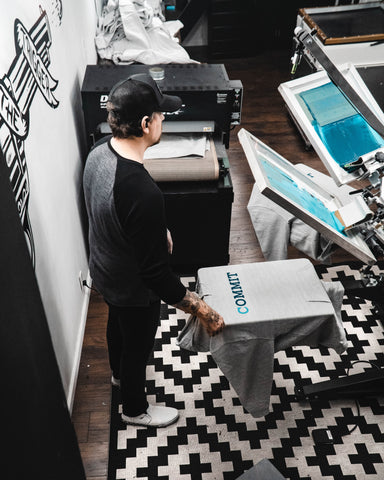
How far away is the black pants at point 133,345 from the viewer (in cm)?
200

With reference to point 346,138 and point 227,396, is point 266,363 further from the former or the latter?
point 346,138

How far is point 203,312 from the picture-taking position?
1.92 m

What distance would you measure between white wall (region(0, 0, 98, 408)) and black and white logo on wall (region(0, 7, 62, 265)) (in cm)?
2

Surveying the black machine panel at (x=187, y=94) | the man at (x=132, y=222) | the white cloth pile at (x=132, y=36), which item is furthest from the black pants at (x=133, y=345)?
the white cloth pile at (x=132, y=36)

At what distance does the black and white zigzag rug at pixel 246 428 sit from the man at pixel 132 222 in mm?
594

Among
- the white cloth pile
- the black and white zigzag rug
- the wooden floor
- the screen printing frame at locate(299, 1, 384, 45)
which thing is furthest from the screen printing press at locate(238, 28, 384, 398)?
the screen printing frame at locate(299, 1, 384, 45)

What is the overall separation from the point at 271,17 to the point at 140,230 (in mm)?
5188

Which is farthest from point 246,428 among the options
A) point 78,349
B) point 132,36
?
point 132,36

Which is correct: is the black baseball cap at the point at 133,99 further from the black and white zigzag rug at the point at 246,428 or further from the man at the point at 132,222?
the black and white zigzag rug at the point at 246,428

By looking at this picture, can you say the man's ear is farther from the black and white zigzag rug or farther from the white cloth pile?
the white cloth pile

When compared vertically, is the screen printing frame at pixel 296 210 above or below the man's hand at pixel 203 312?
above

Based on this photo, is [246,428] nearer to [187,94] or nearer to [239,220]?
[239,220]

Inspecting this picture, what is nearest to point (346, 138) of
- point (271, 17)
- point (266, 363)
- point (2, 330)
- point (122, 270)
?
point (266, 363)

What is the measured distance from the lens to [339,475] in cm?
223
